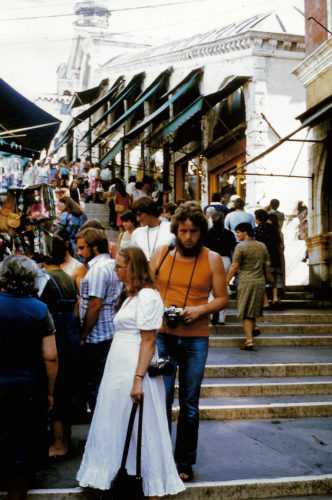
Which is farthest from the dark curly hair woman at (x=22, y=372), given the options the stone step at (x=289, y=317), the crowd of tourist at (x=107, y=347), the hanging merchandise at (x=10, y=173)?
the stone step at (x=289, y=317)

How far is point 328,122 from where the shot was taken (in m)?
12.7

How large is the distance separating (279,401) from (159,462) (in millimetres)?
3024

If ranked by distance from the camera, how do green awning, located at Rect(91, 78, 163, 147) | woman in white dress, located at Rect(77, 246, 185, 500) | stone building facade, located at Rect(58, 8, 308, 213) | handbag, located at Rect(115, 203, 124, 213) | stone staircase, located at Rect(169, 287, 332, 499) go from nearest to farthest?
1. woman in white dress, located at Rect(77, 246, 185, 500)
2. stone staircase, located at Rect(169, 287, 332, 499)
3. handbag, located at Rect(115, 203, 124, 213)
4. stone building facade, located at Rect(58, 8, 308, 213)
5. green awning, located at Rect(91, 78, 163, 147)

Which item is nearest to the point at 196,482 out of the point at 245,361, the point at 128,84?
the point at 245,361

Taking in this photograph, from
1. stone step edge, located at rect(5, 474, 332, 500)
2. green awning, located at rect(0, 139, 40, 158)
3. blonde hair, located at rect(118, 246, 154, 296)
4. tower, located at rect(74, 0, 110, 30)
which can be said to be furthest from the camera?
tower, located at rect(74, 0, 110, 30)

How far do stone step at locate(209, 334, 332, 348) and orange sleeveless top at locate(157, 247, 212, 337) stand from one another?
4.47m

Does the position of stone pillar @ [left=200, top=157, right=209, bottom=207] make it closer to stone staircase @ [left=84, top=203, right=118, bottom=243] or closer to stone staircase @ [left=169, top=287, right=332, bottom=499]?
stone staircase @ [left=84, top=203, right=118, bottom=243]

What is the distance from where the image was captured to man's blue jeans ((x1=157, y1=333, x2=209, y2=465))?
451 cm

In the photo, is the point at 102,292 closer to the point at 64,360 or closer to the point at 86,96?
the point at 64,360

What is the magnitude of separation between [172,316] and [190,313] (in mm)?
135

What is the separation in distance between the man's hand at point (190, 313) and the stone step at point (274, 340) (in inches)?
181

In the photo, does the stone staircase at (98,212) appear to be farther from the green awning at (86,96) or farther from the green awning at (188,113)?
the green awning at (86,96)

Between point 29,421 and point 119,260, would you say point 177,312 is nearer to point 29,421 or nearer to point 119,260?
point 119,260

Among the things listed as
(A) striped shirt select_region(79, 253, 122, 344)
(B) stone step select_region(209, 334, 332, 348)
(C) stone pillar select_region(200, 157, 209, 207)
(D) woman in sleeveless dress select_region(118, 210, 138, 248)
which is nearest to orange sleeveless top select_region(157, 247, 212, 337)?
(A) striped shirt select_region(79, 253, 122, 344)
